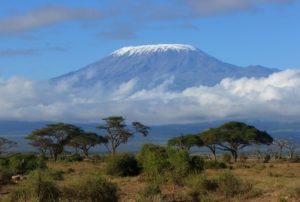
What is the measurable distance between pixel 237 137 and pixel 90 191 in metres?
64.1

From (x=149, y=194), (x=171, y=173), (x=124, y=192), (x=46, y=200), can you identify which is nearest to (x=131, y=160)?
(x=171, y=173)

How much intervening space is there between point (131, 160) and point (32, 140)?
2263 inches

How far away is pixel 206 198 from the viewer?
2695cm

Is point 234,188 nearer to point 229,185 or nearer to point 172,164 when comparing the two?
point 229,185

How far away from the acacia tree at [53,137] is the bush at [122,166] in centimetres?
5228

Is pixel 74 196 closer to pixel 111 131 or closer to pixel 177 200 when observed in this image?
pixel 177 200

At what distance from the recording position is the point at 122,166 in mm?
42469

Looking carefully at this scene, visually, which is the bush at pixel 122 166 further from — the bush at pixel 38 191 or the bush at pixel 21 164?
the bush at pixel 38 191

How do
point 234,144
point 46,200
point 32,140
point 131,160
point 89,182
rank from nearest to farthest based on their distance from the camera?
point 46,200 → point 89,182 → point 131,160 → point 234,144 → point 32,140

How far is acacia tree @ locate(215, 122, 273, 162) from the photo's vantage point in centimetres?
8838

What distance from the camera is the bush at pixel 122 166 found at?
42.2 metres

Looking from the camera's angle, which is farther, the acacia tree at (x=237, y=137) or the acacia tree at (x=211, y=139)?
the acacia tree at (x=211, y=139)

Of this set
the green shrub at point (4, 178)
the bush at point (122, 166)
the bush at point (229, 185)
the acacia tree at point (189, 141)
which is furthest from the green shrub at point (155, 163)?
the acacia tree at point (189, 141)

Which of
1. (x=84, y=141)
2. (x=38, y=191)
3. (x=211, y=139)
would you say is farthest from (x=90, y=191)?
(x=84, y=141)
